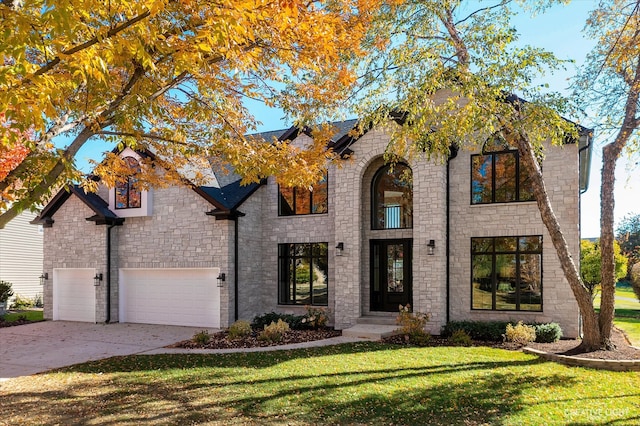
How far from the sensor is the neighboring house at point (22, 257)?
24.5 m

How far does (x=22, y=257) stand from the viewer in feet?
83.7

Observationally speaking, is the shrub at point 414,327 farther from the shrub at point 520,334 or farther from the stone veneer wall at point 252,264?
the stone veneer wall at point 252,264

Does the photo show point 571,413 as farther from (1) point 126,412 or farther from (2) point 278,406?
(1) point 126,412

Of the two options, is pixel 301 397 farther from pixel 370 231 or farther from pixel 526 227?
pixel 526 227

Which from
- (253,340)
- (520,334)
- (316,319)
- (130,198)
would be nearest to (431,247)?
(520,334)

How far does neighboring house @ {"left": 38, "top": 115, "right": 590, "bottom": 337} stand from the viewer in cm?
1392

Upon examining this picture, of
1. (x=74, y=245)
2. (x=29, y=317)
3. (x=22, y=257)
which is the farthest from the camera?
(x=22, y=257)

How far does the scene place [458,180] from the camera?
14703 mm

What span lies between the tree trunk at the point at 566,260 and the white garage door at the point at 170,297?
33.1ft

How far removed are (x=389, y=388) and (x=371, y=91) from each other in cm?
649

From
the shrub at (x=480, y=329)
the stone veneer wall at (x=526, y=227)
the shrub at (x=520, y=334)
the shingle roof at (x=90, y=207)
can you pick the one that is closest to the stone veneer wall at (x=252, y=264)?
the shingle roof at (x=90, y=207)

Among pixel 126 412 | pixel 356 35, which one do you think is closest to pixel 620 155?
pixel 356 35

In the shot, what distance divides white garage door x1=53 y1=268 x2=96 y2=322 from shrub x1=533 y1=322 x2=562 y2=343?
49.1 feet

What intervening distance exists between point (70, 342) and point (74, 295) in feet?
17.4
